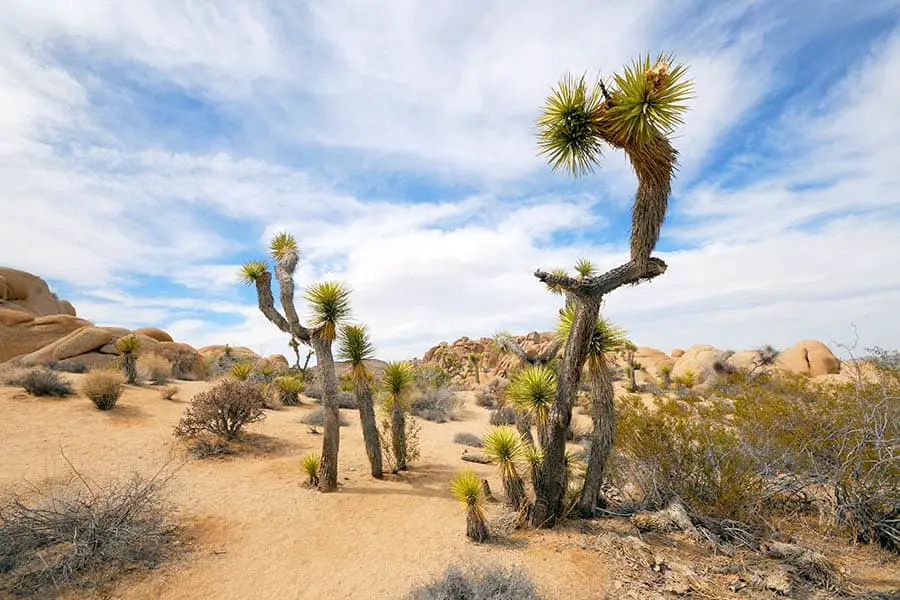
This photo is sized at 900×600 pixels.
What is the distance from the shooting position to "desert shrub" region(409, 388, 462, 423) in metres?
20.1

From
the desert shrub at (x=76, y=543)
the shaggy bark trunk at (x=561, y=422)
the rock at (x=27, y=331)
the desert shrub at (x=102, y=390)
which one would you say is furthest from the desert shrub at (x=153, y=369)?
the shaggy bark trunk at (x=561, y=422)

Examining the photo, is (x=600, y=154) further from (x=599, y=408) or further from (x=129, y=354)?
(x=129, y=354)

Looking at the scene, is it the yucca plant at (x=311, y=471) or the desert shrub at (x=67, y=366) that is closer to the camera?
the yucca plant at (x=311, y=471)

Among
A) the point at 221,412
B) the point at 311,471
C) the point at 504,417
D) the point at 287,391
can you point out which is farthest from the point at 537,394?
the point at 287,391

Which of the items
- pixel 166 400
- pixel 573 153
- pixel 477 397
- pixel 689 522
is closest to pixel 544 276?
pixel 573 153

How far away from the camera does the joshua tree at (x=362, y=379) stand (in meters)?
10.7

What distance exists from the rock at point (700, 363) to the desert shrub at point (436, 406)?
19.7 meters

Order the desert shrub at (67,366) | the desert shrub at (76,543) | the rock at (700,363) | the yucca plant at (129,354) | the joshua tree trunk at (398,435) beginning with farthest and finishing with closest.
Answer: the rock at (700,363), the desert shrub at (67,366), the yucca plant at (129,354), the joshua tree trunk at (398,435), the desert shrub at (76,543)

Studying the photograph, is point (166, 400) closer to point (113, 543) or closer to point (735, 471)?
point (113, 543)

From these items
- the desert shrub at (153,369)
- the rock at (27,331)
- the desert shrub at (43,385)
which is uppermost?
the rock at (27,331)

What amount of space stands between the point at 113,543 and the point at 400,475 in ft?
20.8

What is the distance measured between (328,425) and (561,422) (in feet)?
17.3

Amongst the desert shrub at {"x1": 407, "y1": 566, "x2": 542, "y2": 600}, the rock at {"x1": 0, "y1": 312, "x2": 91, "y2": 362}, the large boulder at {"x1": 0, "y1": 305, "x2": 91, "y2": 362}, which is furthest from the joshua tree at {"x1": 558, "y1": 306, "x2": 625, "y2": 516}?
the large boulder at {"x1": 0, "y1": 305, "x2": 91, "y2": 362}

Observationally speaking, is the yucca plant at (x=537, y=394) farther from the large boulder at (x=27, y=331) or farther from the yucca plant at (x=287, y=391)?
the large boulder at (x=27, y=331)
